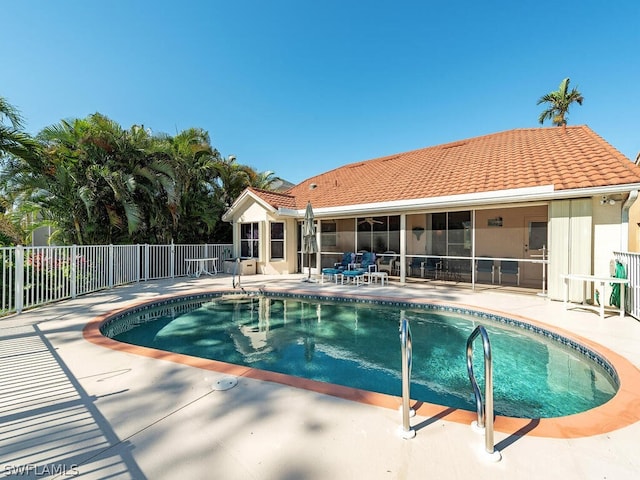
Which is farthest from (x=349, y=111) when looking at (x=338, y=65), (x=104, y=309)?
(x=104, y=309)

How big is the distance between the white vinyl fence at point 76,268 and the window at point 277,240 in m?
3.56

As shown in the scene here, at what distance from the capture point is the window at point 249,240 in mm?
15312

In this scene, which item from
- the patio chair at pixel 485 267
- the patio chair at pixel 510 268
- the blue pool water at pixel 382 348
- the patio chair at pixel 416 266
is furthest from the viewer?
the patio chair at pixel 416 266

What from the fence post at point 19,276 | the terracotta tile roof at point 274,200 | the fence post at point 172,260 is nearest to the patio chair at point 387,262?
the terracotta tile roof at point 274,200

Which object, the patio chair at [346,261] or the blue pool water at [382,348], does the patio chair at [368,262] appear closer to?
the patio chair at [346,261]

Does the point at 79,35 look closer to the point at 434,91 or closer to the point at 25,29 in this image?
the point at 25,29

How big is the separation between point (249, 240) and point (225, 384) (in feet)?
41.1

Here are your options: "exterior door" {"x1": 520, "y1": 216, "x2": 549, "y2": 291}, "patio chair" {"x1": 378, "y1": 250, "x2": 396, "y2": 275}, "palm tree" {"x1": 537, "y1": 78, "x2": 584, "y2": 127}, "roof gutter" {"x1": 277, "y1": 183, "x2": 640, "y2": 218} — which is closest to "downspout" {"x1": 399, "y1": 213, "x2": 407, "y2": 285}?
"roof gutter" {"x1": 277, "y1": 183, "x2": 640, "y2": 218}

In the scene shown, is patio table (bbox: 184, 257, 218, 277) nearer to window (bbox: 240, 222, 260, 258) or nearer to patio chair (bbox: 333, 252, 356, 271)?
window (bbox: 240, 222, 260, 258)

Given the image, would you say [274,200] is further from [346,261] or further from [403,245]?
[403,245]

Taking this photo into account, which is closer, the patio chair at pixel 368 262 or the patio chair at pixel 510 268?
the patio chair at pixel 510 268

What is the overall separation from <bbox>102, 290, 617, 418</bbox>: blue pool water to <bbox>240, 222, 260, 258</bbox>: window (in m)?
6.52

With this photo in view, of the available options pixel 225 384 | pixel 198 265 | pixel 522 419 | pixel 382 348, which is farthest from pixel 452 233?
pixel 198 265

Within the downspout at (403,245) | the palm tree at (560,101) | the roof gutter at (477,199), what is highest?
the palm tree at (560,101)
